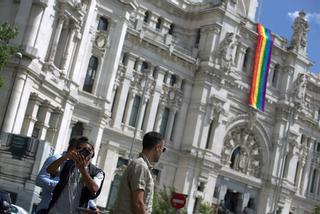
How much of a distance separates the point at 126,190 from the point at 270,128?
168 feet

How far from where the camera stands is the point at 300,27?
6091 centimetres

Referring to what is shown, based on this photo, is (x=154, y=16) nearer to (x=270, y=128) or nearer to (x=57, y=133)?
(x=270, y=128)

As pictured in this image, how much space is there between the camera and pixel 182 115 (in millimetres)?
51000

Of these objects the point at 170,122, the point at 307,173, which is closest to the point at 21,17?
the point at 170,122

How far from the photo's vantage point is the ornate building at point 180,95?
34125mm

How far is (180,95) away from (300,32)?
1702cm

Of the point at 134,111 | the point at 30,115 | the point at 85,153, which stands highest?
the point at 134,111

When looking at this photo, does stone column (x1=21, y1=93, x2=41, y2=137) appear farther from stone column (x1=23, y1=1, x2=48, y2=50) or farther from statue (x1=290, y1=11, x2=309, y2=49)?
statue (x1=290, y1=11, x2=309, y2=49)

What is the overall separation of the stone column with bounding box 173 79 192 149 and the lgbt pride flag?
260 inches

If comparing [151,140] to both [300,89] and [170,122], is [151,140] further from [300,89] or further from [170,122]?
[300,89]

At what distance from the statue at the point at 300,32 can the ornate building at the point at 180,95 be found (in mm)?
133

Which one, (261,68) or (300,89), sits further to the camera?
(300,89)

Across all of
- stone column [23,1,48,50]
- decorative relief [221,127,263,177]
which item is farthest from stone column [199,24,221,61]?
stone column [23,1,48,50]

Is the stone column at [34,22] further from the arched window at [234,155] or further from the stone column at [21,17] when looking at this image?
the arched window at [234,155]
